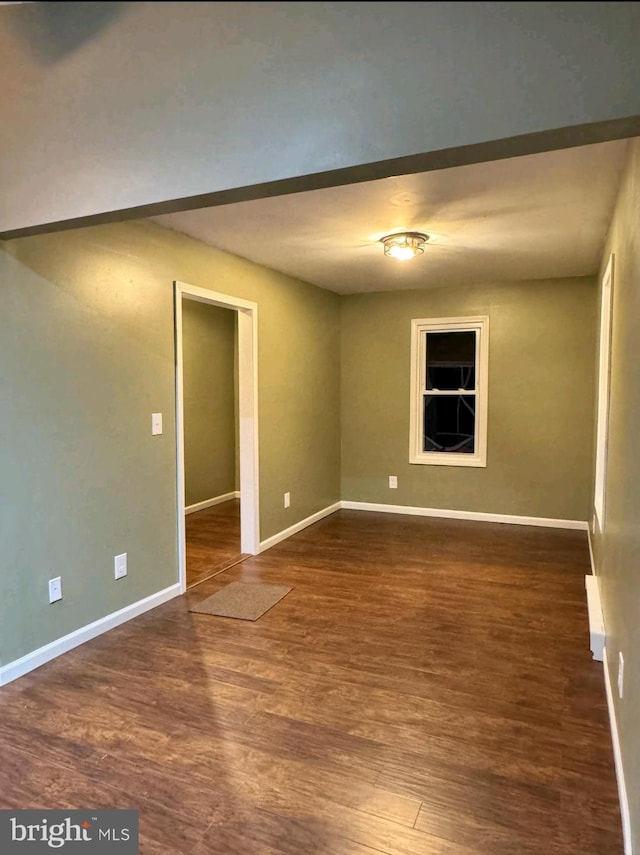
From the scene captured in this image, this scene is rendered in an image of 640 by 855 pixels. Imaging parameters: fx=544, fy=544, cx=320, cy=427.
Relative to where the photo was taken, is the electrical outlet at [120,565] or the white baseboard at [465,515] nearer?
the electrical outlet at [120,565]

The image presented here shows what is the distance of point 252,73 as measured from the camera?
1.22 meters

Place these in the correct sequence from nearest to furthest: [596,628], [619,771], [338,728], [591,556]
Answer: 1. [619,771]
2. [338,728]
3. [596,628]
4. [591,556]

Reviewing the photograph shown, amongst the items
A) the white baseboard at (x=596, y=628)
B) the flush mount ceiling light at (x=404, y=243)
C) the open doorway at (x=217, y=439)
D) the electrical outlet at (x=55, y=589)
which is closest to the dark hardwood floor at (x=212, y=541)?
the open doorway at (x=217, y=439)

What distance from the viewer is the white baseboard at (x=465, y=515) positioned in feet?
17.1

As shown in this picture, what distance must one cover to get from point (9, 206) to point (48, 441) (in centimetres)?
109

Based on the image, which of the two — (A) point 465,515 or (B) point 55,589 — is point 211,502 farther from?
(B) point 55,589

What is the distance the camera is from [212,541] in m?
4.87

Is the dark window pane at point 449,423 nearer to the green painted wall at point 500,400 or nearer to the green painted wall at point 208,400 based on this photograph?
the green painted wall at point 500,400

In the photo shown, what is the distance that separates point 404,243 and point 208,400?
132 inches

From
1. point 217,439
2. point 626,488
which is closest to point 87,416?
point 626,488

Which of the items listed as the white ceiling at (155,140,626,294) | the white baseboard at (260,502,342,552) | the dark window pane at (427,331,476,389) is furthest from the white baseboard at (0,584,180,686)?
the dark window pane at (427,331,476,389)

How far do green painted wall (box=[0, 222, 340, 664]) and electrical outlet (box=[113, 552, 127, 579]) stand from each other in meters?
0.04

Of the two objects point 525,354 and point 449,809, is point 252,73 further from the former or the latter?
point 525,354

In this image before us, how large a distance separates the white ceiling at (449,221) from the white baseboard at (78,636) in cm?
231
